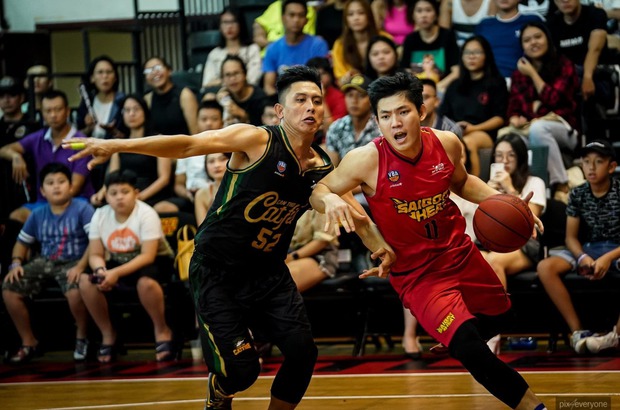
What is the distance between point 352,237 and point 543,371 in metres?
2.16

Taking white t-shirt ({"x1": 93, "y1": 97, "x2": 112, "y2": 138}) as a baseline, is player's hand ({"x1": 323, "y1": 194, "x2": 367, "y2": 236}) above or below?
below

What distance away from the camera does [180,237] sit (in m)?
8.52

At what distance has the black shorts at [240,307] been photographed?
5082 mm

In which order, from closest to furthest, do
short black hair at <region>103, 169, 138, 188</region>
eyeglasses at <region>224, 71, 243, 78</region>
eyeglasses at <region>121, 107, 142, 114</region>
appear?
short black hair at <region>103, 169, 138, 188</region> < eyeglasses at <region>121, 107, 142, 114</region> < eyeglasses at <region>224, 71, 243, 78</region>

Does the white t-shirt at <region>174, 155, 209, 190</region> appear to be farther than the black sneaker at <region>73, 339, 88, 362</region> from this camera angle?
Yes

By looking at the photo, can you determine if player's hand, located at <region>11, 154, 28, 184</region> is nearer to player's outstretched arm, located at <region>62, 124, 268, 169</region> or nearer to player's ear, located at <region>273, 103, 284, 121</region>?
player's ear, located at <region>273, 103, 284, 121</region>

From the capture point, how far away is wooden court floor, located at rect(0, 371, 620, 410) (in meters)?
5.85

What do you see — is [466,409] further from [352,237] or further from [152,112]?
[152,112]

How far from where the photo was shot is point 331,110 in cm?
944

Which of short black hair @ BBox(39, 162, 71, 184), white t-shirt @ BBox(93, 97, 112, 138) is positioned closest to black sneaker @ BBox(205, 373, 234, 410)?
short black hair @ BBox(39, 162, 71, 184)

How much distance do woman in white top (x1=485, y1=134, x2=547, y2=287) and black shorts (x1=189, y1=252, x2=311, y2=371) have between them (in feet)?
9.33

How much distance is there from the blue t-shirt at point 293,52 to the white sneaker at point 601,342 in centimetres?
409

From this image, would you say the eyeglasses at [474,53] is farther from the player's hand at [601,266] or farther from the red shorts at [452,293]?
the red shorts at [452,293]

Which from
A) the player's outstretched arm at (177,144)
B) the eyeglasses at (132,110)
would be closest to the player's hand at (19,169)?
the eyeglasses at (132,110)
